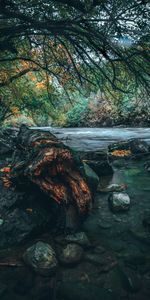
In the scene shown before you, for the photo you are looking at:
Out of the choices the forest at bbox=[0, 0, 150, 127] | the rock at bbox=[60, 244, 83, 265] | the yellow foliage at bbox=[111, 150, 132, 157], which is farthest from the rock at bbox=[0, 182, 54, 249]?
the yellow foliage at bbox=[111, 150, 132, 157]

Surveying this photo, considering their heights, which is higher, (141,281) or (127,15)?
(127,15)

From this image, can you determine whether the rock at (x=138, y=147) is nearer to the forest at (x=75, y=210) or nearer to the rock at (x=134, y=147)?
the rock at (x=134, y=147)

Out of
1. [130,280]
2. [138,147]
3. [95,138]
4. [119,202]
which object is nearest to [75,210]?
[119,202]

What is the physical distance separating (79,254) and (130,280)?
81 cm

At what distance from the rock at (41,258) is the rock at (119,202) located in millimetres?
1874

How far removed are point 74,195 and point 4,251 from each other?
1.53m

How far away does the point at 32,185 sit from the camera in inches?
226

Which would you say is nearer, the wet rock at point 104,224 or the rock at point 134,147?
the wet rock at point 104,224

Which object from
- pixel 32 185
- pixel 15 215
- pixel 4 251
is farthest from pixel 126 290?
pixel 32 185

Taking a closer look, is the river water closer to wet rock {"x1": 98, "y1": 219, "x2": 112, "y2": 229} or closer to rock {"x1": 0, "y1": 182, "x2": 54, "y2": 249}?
rock {"x1": 0, "y1": 182, "x2": 54, "y2": 249}

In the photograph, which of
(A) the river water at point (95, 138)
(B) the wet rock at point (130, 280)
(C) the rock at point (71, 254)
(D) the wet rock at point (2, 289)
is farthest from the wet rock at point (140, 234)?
(A) the river water at point (95, 138)

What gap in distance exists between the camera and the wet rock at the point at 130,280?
372 centimetres

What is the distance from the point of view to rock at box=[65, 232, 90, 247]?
464 centimetres

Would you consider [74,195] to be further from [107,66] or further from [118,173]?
[107,66]
